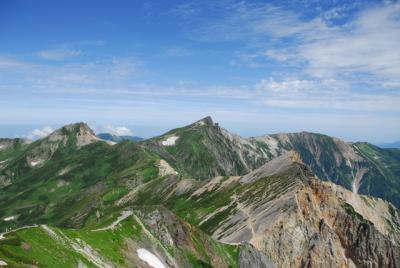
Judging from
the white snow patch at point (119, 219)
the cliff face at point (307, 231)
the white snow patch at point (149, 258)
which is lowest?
the cliff face at point (307, 231)

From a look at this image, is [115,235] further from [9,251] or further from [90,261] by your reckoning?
[9,251]

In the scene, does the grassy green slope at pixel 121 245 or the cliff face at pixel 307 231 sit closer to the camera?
the grassy green slope at pixel 121 245

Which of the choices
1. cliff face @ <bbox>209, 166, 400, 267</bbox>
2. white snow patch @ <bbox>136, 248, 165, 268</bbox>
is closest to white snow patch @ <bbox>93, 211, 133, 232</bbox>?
white snow patch @ <bbox>136, 248, 165, 268</bbox>

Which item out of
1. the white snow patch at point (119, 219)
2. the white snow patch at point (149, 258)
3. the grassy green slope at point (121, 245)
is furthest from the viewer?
the white snow patch at point (119, 219)

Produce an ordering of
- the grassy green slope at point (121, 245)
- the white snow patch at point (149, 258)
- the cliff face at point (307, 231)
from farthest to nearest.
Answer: the cliff face at point (307, 231)
the white snow patch at point (149, 258)
the grassy green slope at point (121, 245)

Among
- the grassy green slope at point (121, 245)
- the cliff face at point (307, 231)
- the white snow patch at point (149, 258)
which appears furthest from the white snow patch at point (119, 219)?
the cliff face at point (307, 231)

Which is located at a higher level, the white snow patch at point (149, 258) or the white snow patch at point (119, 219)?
the white snow patch at point (119, 219)

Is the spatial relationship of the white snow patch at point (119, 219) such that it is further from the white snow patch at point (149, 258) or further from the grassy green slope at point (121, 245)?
the white snow patch at point (149, 258)

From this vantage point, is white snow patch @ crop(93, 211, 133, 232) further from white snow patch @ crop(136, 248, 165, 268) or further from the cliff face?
the cliff face
